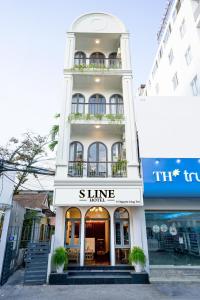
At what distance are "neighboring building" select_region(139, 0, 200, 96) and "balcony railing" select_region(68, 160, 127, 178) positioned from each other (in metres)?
7.10

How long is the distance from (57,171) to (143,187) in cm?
390

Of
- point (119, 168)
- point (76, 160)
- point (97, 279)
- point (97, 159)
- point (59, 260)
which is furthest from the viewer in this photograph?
point (97, 159)

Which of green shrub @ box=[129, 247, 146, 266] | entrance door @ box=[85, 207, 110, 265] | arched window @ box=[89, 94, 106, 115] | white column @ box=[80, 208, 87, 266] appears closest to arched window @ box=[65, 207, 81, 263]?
white column @ box=[80, 208, 87, 266]

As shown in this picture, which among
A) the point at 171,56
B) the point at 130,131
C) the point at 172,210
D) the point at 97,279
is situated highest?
→ the point at 171,56

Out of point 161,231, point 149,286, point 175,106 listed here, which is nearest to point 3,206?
→ point 149,286

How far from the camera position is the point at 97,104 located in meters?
11.0

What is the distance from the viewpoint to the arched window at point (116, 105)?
432 inches

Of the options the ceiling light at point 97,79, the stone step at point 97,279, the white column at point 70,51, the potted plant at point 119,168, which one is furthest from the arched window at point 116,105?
the stone step at point 97,279

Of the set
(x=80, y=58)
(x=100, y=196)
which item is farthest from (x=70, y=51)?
(x=100, y=196)

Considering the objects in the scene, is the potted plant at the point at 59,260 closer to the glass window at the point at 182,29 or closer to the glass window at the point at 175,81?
the glass window at the point at 175,81

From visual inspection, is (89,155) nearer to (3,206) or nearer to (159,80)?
(3,206)

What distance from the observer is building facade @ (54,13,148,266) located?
27.1 feet

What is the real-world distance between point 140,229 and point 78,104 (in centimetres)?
735

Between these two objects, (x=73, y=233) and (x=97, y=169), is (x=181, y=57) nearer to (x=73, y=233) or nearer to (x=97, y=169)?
(x=97, y=169)
